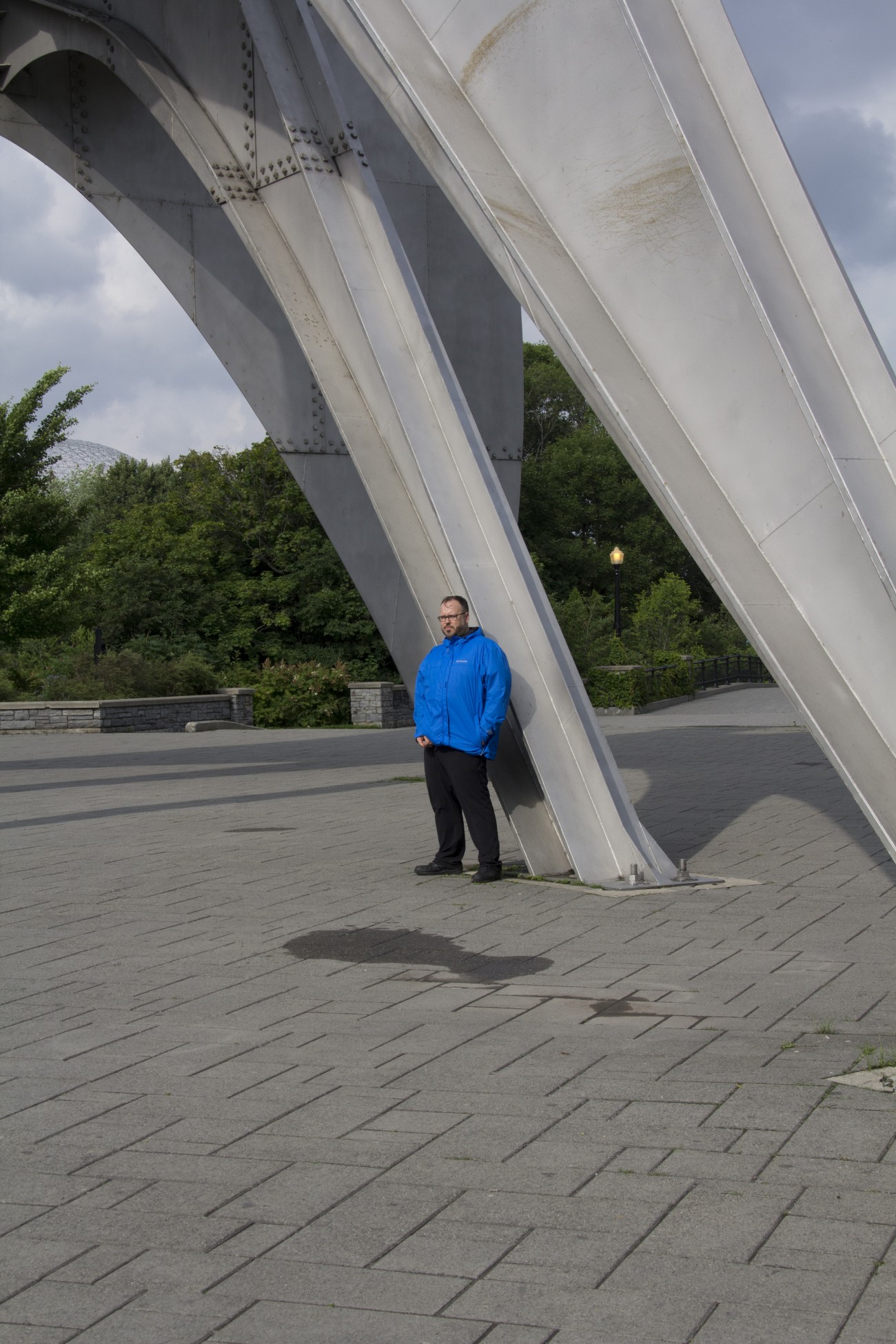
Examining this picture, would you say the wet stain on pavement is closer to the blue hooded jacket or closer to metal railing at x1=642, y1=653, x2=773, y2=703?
the blue hooded jacket

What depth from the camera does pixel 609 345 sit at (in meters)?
5.14

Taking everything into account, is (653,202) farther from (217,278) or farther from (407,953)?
(217,278)

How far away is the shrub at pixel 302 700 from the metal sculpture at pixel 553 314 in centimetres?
1796

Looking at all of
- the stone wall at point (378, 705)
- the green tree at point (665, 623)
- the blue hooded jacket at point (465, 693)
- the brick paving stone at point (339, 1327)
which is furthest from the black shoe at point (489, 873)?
the green tree at point (665, 623)

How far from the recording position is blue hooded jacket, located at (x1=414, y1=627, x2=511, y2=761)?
7457 mm

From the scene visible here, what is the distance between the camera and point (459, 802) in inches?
313

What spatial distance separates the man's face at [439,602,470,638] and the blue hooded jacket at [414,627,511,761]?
4 cm

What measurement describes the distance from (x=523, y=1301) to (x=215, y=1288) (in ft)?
2.09

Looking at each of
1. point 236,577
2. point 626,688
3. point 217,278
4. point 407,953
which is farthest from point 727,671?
point 407,953

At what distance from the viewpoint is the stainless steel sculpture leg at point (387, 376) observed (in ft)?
24.8

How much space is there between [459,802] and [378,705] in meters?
19.2

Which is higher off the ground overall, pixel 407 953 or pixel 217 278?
pixel 217 278

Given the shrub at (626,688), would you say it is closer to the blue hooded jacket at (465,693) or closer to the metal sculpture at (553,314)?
the metal sculpture at (553,314)

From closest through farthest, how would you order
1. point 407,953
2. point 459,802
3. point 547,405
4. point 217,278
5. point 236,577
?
1. point 407,953
2. point 459,802
3. point 217,278
4. point 236,577
5. point 547,405
